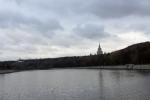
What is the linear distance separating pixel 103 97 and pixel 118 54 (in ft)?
476

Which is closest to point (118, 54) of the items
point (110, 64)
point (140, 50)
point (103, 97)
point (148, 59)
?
point (110, 64)

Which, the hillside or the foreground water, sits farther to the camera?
the hillside

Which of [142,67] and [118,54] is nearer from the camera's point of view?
[142,67]

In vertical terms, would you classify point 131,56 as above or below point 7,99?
above

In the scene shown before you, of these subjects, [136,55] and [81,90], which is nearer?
[81,90]

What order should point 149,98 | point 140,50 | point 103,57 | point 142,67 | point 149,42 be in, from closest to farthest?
1. point 149,98
2. point 142,67
3. point 140,50
4. point 149,42
5. point 103,57

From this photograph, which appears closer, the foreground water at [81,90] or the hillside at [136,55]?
the foreground water at [81,90]

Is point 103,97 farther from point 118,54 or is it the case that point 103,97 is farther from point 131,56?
point 118,54

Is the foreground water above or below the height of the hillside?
below

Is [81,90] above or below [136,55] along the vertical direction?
below

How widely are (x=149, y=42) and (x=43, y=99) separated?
14831cm

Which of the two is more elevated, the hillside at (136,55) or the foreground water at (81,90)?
the hillside at (136,55)

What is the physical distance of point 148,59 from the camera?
488 ft

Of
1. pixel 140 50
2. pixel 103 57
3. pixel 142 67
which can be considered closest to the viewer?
pixel 142 67
